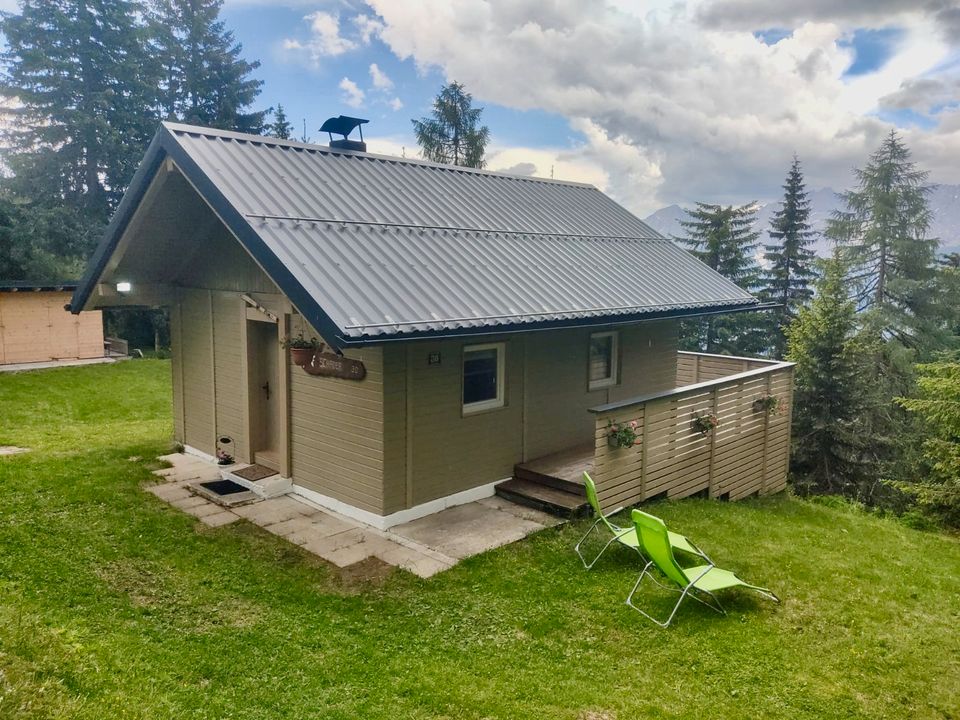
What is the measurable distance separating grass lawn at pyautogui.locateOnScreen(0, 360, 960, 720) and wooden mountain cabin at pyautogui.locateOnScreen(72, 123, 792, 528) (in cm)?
132

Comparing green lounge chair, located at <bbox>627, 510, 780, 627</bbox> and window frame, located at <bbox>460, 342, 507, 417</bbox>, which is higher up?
window frame, located at <bbox>460, 342, 507, 417</bbox>

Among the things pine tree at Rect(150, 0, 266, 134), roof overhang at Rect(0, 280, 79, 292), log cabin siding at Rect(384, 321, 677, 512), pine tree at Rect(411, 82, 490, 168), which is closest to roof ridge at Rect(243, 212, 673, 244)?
log cabin siding at Rect(384, 321, 677, 512)

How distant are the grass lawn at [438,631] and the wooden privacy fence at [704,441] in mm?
700

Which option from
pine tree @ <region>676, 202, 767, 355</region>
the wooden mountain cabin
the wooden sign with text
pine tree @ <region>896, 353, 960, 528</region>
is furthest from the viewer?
pine tree @ <region>676, 202, 767, 355</region>

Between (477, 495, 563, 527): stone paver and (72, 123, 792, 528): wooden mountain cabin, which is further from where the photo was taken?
(477, 495, 563, 527): stone paver

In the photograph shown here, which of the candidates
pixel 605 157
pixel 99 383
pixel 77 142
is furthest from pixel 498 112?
pixel 99 383

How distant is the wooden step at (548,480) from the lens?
8008 millimetres

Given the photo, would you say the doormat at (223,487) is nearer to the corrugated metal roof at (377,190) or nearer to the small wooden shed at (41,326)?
the corrugated metal roof at (377,190)

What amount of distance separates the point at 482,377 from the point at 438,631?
3.68m

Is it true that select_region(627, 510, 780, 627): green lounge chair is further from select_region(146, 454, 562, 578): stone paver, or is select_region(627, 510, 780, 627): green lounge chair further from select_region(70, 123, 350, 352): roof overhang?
select_region(70, 123, 350, 352): roof overhang

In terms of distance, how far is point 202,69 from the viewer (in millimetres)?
36125

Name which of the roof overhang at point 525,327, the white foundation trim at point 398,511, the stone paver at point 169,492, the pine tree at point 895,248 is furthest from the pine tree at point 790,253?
the stone paver at point 169,492

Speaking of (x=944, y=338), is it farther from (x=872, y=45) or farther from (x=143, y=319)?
(x=143, y=319)

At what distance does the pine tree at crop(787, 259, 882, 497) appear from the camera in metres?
16.4
